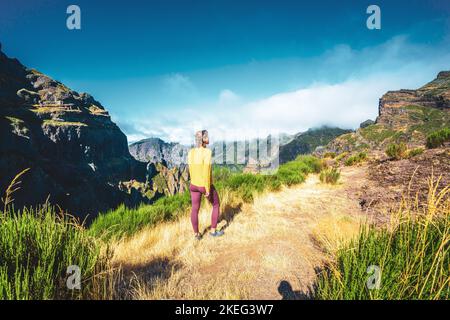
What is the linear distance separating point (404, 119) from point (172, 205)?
180 meters

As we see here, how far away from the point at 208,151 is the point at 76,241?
2816 millimetres

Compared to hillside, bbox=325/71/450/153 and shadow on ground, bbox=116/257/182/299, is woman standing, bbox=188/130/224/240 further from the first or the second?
hillside, bbox=325/71/450/153

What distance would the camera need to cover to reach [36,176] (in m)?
→ 81.0

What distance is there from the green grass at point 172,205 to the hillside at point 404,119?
109889mm

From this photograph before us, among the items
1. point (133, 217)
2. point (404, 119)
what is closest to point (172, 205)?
point (133, 217)

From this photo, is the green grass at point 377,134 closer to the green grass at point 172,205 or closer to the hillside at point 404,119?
the hillside at point 404,119

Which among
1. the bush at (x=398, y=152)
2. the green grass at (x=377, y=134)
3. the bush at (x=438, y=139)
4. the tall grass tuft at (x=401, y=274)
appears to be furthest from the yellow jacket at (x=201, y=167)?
the green grass at (x=377, y=134)

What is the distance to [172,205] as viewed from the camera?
7191 millimetres

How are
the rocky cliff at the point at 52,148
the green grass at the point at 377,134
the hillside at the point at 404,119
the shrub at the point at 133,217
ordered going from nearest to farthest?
the shrub at the point at 133,217
the rocky cliff at the point at 52,148
the hillside at the point at 404,119
the green grass at the point at 377,134

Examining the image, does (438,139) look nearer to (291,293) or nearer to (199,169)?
(199,169)

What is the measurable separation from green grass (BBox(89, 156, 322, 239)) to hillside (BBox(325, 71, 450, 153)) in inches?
4326

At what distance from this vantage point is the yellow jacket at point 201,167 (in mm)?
4836

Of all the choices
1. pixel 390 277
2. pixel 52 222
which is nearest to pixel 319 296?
pixel 390 277

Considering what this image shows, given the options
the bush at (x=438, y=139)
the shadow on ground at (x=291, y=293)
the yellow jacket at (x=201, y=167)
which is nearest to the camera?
the shadow on ground at (x=291, y=293)
